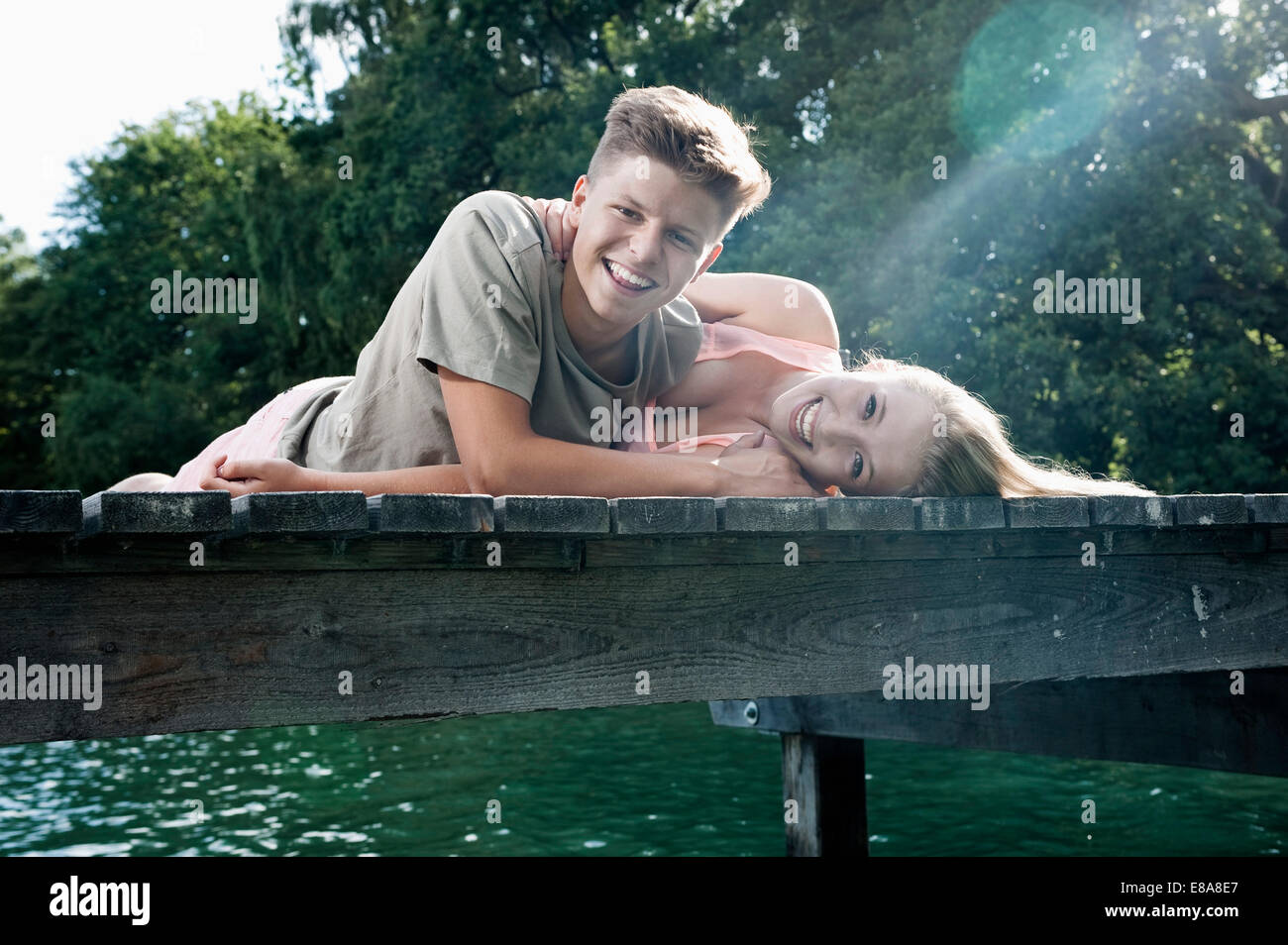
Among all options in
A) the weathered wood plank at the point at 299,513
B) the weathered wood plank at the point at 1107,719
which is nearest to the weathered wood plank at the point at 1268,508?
the weathered wood plank at the point at 1107,719

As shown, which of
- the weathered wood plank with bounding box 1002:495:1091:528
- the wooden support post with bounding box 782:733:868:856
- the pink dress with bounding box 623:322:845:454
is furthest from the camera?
the wooden support post with bounding box 782:733:868:856

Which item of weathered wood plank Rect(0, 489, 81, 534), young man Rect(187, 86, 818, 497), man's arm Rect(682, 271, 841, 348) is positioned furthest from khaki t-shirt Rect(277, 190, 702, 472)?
weathered wood plank Rect(0, 489, 81, 534)

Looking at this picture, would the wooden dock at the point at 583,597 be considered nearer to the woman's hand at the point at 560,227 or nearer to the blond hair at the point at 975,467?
the blond hair at the point at 975,467

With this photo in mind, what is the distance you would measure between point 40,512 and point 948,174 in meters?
14.2

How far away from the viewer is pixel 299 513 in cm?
195

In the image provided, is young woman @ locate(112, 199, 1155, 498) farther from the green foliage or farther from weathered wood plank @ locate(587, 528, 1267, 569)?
the green foliage

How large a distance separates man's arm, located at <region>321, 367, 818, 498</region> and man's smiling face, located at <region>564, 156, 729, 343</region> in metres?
0.36

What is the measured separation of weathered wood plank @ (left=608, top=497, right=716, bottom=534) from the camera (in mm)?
2205

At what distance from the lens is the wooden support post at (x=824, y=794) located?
5152 millimetres

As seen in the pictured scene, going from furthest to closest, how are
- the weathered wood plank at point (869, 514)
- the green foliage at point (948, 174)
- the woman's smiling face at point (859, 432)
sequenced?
the green foliage at point (948, 174), the woman's smiling face at point (859, 432), the weathered wood plank at point (869, 514)

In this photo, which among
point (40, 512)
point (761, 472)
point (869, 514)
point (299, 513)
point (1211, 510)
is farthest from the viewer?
point (761, 472)

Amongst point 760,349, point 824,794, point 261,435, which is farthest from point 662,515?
point 824,794

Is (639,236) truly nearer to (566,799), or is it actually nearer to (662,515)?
(662,515)

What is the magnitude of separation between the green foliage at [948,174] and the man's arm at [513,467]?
9842mm
